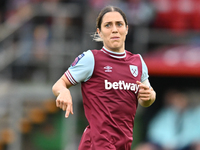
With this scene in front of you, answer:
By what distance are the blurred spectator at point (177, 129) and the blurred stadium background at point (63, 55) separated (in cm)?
82

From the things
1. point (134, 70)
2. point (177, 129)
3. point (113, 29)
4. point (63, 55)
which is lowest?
point (177, 129)

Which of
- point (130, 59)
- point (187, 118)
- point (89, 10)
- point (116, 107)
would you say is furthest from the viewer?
point (89, 10)

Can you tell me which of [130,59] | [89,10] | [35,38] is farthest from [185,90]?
[130,59]

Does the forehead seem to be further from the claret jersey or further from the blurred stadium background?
the blurred stadium background

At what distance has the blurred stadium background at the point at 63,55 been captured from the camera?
10.7 meters

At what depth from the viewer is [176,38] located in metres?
11.1

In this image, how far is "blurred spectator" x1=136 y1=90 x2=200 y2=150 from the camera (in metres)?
9.64

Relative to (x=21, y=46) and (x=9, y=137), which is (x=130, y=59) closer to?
(x=21, y=46)

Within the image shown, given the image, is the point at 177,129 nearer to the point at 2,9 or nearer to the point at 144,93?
the point at 144,93

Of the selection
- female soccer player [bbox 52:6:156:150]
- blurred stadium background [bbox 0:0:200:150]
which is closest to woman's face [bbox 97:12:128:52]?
female soccer player [bbox 52:6:156:150]

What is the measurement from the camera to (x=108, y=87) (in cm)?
486

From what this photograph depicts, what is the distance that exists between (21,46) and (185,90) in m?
4.07

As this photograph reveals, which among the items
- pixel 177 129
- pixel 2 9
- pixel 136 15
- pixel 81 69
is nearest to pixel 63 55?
pixel 136 15

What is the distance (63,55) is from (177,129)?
3.19m
